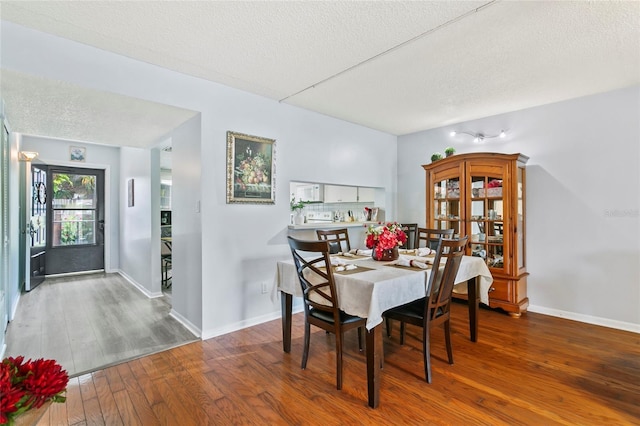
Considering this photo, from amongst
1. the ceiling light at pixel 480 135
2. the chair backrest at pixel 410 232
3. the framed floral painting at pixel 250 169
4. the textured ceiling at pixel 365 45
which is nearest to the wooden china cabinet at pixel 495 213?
the ceiling light at pixel 480 135

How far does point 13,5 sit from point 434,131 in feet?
15.2

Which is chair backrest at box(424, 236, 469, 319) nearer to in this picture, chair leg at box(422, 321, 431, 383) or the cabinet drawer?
chair leg at box(422, 321, 431, 383)

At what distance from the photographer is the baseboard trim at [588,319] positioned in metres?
3.23

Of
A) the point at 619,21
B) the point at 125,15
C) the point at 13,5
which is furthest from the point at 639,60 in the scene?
the point at 13,5

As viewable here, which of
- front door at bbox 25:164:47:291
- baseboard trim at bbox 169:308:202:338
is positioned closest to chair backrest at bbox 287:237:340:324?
baseboard trim at bbox 169:308:202:338

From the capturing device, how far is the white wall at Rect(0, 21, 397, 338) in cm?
248

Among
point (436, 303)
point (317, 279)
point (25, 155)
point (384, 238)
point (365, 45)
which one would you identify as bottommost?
point (436, 303)

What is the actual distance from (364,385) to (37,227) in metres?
6.09

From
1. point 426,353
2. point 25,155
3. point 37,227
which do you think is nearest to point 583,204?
point 426,353

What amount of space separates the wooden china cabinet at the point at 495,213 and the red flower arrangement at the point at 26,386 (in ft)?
13.2

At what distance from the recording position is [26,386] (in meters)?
0.86

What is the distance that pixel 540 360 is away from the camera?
255cm

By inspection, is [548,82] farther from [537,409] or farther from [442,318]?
[537,409]

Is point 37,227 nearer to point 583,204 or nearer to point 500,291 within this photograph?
point 500,291
